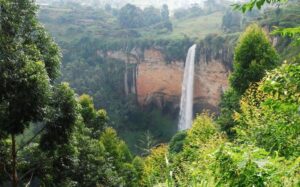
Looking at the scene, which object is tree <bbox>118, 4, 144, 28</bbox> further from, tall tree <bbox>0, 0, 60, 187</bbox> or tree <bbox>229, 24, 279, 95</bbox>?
tall tree <bbox>0, 0, 60, 187</bbox>

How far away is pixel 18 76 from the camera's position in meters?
10.6

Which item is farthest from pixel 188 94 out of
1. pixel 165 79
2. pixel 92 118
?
pixel 92 118

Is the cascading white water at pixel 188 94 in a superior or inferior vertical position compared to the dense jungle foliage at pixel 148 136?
inferior

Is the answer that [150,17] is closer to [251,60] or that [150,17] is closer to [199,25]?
[199,25]

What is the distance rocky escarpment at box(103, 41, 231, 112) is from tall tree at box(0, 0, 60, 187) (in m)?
41.0

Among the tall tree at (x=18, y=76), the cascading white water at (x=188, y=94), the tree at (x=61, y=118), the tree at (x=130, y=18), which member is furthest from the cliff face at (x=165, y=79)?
the tall tree at (x=18, y=76)

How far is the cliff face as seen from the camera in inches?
2208

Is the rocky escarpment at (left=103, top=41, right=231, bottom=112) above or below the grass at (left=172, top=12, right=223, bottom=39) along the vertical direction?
below

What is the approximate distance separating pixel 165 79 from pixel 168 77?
73cm

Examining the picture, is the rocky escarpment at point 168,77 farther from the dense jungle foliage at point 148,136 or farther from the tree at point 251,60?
the tree at point 251,60

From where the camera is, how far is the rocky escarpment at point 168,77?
5491cm

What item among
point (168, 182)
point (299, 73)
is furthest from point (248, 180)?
point (299, 73)

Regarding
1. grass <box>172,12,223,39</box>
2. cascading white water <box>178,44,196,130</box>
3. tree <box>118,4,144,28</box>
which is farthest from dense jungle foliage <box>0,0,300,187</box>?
tree <box>118,4,144,28</box>

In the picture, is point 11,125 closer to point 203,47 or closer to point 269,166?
point 269,166
